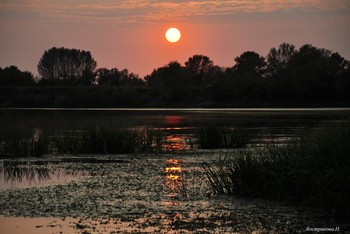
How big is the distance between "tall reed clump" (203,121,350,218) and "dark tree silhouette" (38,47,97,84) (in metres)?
151

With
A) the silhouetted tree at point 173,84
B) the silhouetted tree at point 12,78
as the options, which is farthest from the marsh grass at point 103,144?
the silhouetted tree at point 12,78

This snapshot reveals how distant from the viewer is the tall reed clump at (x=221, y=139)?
26.0m

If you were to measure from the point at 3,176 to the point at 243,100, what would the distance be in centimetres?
8871

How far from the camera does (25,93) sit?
125625mm

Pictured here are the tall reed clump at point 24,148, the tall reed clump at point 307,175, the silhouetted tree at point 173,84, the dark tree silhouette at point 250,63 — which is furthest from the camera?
the dark tree silhouette at point 250,63

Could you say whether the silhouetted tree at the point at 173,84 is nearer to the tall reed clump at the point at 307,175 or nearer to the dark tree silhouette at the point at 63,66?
the dark tree silhouette at the point at 63,66

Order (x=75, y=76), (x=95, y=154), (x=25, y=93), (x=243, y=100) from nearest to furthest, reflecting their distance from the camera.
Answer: (x=95, y=154) < (x=243, y=100) < (x=25, y=93) < (x=75, y=76)

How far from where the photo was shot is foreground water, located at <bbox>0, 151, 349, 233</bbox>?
1081 centimetres

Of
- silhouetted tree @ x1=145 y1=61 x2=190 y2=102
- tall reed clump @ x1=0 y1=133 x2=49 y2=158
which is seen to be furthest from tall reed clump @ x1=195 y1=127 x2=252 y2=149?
silhouetted tree @ x1=145 y1=61 x2=190 y2=102

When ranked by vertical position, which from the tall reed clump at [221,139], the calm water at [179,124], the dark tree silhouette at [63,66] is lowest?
the tall reed clump at [221,139]

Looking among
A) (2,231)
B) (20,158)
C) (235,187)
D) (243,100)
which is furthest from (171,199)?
(243,100)

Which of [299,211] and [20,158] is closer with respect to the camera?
[299,211]

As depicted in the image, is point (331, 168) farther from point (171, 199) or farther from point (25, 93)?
point (25, 93)

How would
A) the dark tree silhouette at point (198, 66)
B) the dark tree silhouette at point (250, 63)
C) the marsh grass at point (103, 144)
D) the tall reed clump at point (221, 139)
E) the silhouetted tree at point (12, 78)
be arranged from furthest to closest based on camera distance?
1. the dark tree silhouette at point (198, 66)
2. the dark tree silhouette at point (250, 63)
3. the silhouetted tree at point (12, 78)
4. the tall reed clump at point (221, 139)
5. the marsh grass at point (103, 144)
